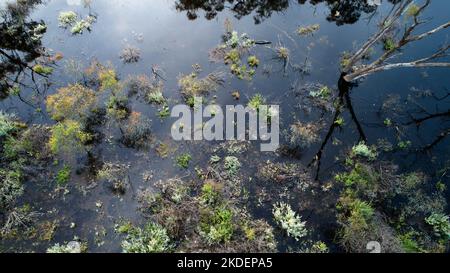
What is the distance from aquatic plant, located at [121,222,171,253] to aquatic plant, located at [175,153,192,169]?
2.06m

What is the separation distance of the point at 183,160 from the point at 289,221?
3664 millimetres

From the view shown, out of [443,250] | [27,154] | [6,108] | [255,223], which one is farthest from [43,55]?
[443,250]

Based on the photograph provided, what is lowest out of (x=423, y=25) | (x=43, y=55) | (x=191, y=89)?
(x=191, y=89)

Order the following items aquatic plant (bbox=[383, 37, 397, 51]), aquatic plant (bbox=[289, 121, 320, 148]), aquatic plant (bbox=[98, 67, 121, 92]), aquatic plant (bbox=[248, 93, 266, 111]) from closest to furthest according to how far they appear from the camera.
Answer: aquatic plant (bbox=[289, 121, 320, 148]) → aquatic plant (bbox=[248, 93, 266, 111]) → aquatic plant (bbox=[98, 67, 121, 92]) → aquatic plant (bbox=[383, 37, 397, 51])

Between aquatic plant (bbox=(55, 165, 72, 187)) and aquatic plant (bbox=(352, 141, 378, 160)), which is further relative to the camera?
aquatic plant (bbox=(352, 141, 378, 160))

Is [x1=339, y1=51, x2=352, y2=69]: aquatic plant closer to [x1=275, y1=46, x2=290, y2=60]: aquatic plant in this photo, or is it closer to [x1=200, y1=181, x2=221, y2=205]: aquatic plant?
[x1=275, y1=46, x2=290, y2=60]: aquatic plant

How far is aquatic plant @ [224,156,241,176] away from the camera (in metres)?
10.7

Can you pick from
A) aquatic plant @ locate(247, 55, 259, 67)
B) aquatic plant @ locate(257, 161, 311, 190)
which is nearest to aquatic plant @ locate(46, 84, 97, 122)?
aquatic plant @ locate(247, 55, 259, 67)

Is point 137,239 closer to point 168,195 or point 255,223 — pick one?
point 168,195

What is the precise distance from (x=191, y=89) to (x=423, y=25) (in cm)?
1083

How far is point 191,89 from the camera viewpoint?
12969 mm

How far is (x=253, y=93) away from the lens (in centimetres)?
1306

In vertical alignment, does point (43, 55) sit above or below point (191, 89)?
above

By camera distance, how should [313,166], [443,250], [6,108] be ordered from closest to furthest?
[443,250] < [313,166] < [6,108]
